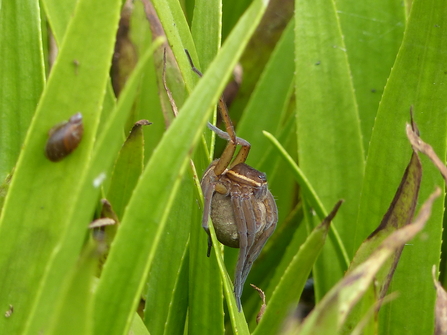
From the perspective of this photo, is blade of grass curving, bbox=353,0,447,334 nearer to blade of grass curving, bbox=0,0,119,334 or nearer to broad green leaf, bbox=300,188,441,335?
broad green leaf, bbox=300,188,441,335

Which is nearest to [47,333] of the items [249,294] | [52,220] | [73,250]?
[73,250]

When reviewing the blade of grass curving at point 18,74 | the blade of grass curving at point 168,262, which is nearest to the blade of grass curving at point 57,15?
the blade of grass curving at point 18,74


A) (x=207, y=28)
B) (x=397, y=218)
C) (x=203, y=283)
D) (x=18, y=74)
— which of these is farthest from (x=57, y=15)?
(x=397, y=218)

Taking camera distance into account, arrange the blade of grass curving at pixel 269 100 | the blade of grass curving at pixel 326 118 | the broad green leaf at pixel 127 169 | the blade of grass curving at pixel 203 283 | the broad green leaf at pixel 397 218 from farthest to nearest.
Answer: the blade of grass curving at pixel 269 100 < the blade of grass curving at pixel 326 118 < the broad green leaf at pixel 127 169 < the blade of grass curving at pixel 203 283 < the broad green leaf at pixel 397 218

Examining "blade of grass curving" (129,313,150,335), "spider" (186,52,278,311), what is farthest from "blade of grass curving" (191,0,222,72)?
"blade of grass curving" (129,313,150,335)

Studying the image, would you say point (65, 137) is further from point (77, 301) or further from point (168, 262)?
point (168, 262)

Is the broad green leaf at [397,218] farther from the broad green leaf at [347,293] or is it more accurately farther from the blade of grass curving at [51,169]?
the blade of grass curving at [51,169]
